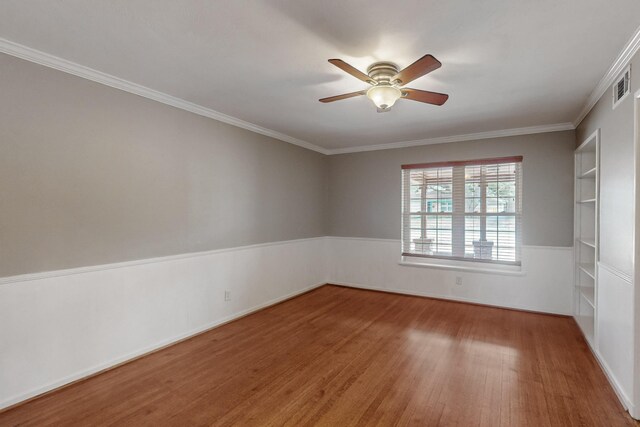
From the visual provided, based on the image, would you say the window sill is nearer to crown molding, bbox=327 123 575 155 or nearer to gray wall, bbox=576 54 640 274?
gray wall, bbox=576 54 640 274

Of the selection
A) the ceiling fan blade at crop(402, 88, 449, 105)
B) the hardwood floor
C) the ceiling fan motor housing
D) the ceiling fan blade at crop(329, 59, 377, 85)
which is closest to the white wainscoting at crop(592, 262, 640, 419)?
the hardwood floor

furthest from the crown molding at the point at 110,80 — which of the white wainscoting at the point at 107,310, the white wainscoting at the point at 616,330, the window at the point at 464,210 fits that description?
the white wainscoting at the point at 616,330

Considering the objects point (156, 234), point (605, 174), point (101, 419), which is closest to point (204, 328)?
point (156, 234)

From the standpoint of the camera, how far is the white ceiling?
1.84 meters

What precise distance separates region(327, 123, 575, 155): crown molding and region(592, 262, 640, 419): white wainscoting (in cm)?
210

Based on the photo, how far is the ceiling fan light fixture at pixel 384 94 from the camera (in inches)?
97.5

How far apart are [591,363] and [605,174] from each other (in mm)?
1722

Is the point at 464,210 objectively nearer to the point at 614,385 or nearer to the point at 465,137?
the point at 465,137

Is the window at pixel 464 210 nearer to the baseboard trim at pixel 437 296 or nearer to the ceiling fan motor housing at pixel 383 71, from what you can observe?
the baseboard trim at pixel 437 296

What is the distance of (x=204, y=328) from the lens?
12.1 feet

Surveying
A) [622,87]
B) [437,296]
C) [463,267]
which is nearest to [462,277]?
[463,267]

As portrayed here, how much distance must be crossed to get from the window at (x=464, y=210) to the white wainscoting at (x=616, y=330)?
1.68 metres

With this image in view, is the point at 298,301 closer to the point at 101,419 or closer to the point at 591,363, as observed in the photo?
the point at 101,419

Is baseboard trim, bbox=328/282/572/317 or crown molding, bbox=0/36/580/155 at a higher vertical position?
crown molding, bbox=0/36/580/155
